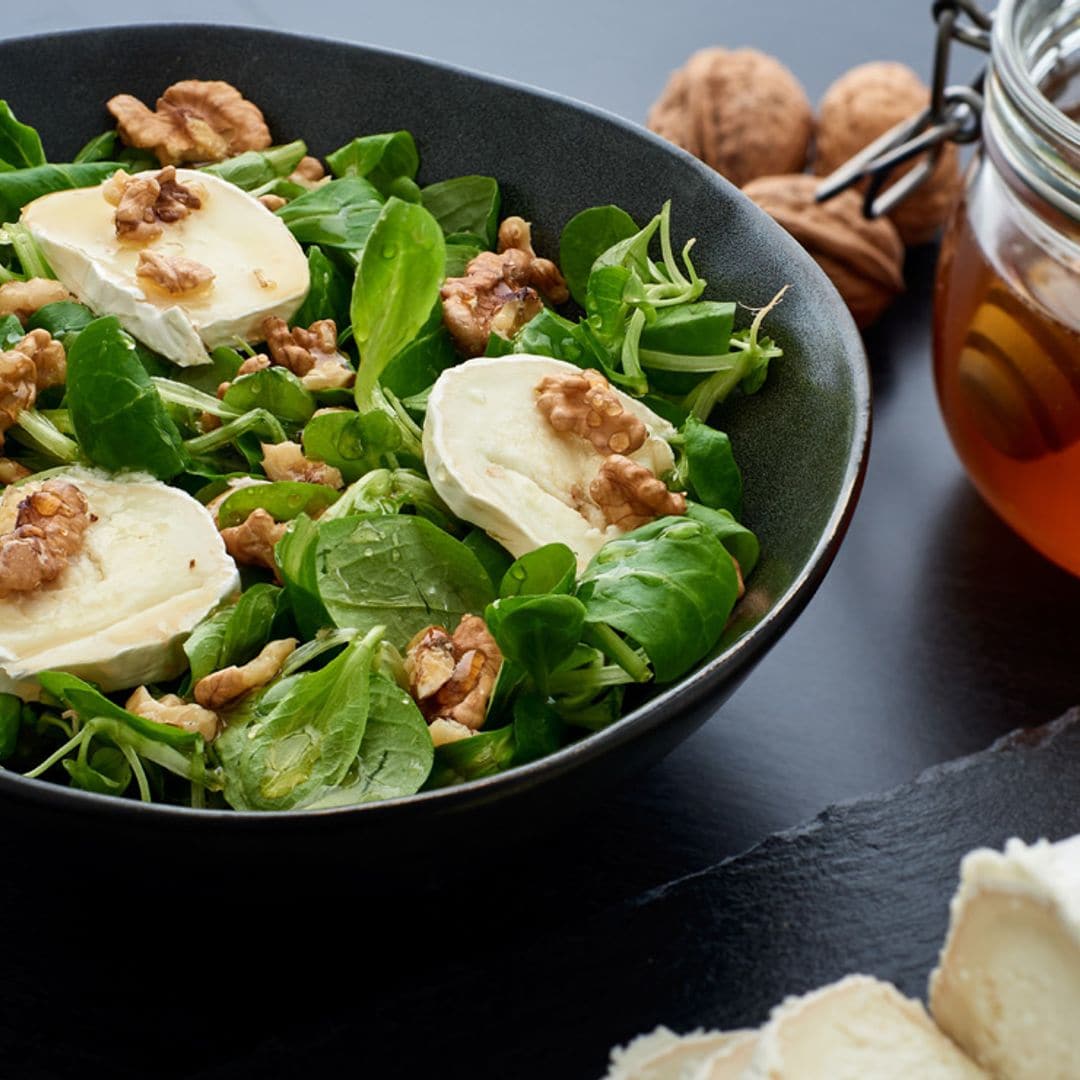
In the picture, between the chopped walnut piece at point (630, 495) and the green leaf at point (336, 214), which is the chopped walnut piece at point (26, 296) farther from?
the chopped walnut piece at point (630, 495)

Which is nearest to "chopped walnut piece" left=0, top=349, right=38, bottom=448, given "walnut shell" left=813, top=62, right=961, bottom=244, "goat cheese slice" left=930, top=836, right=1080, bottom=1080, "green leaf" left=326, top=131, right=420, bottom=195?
"green leaf" left=326, top=131, right=420, bottom=195

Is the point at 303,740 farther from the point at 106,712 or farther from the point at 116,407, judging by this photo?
the point at 116,407

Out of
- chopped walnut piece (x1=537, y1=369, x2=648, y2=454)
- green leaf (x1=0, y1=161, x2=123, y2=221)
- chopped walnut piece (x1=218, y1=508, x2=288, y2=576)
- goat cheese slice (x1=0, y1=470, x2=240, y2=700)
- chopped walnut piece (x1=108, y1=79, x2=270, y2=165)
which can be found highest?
chopped walnut piece (x1=537, y1=369, x2=648, y2=454)

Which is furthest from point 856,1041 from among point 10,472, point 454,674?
point 10,472

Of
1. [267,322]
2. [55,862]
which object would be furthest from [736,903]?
[267,322]

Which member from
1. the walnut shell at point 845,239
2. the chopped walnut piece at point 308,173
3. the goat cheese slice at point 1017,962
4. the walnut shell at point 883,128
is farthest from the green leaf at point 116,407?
the walnut shell at point 883,128

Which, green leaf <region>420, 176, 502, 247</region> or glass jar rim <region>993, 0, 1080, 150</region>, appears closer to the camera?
glass jar rim <region>993, 0, 1080, 150</region>

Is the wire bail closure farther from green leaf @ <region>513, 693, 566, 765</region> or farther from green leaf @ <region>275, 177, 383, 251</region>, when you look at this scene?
green leaf @ <region>513, 693, 566, 765</region>
